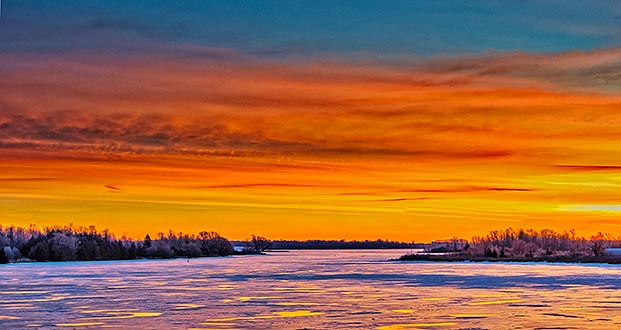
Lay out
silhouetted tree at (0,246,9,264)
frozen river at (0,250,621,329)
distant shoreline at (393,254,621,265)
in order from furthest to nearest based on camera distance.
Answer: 1. silhouetted tree at (0,246,9,264)
2. distant shoreline at (393,254,621,265)
3. frozen river at (0,250,621,329)

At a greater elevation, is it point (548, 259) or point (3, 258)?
point (3, 258)

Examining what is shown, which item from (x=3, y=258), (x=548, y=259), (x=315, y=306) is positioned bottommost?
(x=315, y=306)

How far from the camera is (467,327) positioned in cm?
2273

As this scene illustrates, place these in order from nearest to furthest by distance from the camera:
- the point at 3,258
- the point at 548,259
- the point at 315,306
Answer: the point at 315,306 → the point at 548,259 → the point at 3,258

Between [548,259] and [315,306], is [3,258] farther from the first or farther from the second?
[315,306]

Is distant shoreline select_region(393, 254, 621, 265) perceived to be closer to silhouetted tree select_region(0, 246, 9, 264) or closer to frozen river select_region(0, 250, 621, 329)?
frozen river select_region(0, 250, 621, 329)

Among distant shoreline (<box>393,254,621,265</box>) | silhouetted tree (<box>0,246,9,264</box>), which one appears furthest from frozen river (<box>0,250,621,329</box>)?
silhouetted tree (<box>0,246,9,264</box>)

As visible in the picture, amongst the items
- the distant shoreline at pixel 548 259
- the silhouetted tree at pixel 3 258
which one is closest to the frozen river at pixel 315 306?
the distant shoreline at pixel 548 259

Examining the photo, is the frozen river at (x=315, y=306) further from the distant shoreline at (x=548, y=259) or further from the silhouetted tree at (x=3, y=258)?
the silhouetted tree at (x=3, y=258)

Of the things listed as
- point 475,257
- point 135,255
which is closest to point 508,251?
point 475,257

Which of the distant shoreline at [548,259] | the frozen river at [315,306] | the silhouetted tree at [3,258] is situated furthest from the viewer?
the silhouetted tree at [3,258]

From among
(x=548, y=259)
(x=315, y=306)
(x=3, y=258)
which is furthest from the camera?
(x=3, y=258)

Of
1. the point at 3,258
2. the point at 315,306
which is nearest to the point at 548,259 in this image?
the point at 3,258

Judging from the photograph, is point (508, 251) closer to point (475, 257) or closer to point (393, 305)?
point (475, 257)
